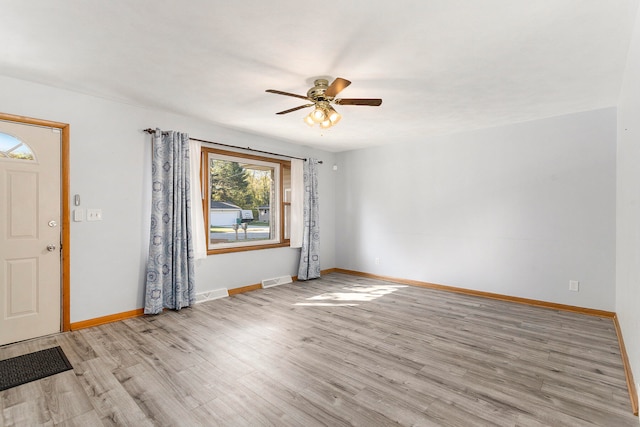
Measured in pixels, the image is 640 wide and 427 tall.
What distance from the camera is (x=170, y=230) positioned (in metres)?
3.97

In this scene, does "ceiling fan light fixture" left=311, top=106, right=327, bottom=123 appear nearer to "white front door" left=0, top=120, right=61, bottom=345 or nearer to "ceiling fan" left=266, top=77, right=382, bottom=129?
"ceiling fan" left=266, top=77, right=382, bottom=129

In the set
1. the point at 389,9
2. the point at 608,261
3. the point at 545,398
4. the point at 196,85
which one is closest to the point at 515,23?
the point at 389,9

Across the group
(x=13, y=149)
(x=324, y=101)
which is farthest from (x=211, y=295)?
(x=324, y=101)

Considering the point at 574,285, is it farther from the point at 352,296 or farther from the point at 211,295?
the point at 211,295

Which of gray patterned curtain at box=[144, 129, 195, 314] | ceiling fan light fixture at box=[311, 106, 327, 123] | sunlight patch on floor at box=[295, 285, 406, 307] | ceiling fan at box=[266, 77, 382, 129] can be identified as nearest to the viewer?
ceiling fan at box=[266, 77, 382, 129]

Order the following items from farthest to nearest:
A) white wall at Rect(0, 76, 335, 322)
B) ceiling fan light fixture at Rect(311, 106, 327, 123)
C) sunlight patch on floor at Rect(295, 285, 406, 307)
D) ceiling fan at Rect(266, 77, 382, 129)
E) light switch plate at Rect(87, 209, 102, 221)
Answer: sunlight patch on floor at Rect(295, 285, 406, 307), light switch plate at Rect(87, 209, 102, 221), white wall at Rect(0, 76, 335, 322), ceiling fan light fixture at Rect(311, 106, 327, 123), ceiling fan at Rect(266, 77, 382, 129)

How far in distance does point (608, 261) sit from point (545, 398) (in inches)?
103

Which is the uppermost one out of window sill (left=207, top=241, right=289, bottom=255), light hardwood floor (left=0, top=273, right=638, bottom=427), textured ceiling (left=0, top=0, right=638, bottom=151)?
textured ceiling (left=0, top=0, right=638, bottom=151)

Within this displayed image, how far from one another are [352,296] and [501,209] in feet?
8.23

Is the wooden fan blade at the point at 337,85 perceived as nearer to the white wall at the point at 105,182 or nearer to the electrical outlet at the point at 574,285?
the white wall at the point at 105,182

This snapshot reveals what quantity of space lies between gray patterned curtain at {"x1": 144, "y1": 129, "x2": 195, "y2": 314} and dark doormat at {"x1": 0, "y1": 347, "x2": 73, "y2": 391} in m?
1.07

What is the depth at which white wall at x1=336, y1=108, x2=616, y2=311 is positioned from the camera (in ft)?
12.7

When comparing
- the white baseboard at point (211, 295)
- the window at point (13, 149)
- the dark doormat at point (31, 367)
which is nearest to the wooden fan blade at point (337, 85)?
the window at point (13, 149)

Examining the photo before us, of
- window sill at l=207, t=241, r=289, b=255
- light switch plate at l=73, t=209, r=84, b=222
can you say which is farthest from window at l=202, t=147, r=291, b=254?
light switch plate at l=73, t=209, r=84, b=222
